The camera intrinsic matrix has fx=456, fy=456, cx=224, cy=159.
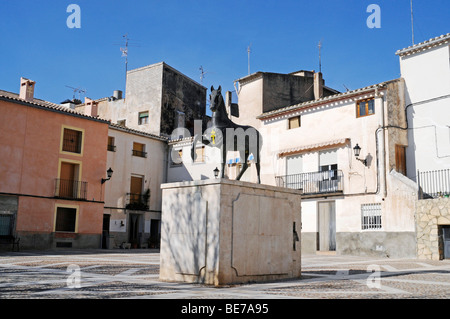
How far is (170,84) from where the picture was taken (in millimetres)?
34438

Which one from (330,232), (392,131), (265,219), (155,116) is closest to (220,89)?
(265,219)

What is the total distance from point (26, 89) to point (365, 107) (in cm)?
1870

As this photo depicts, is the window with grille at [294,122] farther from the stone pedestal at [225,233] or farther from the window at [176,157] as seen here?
→ the stone pedestal at [225,233]

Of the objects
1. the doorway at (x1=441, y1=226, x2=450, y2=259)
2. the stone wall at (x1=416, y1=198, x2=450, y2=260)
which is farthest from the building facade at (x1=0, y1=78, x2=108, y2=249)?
the doorway at (x1=441, y1=226, x2=450, y2=259)

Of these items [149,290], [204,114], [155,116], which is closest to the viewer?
[149,290]

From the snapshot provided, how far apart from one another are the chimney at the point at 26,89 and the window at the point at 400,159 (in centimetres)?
1990

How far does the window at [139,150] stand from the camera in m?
30.1

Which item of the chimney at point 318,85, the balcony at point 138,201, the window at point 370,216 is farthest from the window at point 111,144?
the window at point 370,216

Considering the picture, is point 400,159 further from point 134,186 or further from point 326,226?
point 134,186

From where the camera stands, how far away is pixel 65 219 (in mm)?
24328

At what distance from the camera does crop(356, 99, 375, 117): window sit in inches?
832
